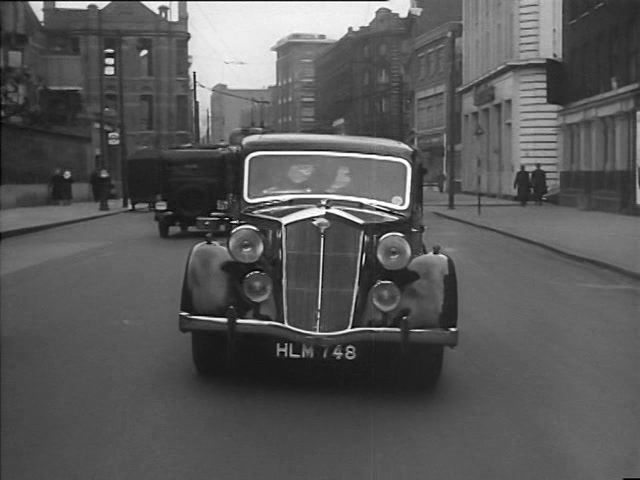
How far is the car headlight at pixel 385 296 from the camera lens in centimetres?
643

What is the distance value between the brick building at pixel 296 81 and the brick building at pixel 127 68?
44 cm

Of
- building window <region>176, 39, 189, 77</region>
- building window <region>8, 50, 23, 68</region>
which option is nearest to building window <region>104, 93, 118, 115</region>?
building window <region>176, 39, 189, 77</region>

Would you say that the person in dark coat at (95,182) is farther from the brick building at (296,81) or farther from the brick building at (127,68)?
the brick building at (296,81)

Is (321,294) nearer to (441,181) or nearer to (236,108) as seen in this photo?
(236,108)

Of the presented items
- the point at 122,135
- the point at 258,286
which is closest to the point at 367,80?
the point at 258,286

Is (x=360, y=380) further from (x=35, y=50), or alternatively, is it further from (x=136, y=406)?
(x=35, y=50)

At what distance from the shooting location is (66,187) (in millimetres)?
Answer: 4992

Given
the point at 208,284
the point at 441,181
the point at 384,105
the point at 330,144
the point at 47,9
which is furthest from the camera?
the point at 441,181

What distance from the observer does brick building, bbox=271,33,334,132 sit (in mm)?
4508

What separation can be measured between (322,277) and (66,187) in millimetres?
1965

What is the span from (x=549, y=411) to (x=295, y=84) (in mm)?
2596

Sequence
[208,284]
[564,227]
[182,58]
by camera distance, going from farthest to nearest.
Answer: [564,227], [208,284], [182,58]

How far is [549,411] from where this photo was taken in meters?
6.31

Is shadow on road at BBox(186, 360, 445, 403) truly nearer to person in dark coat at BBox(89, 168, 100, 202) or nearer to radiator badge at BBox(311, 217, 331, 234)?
radiator badge at BBox(311, 217, 331, 234)
